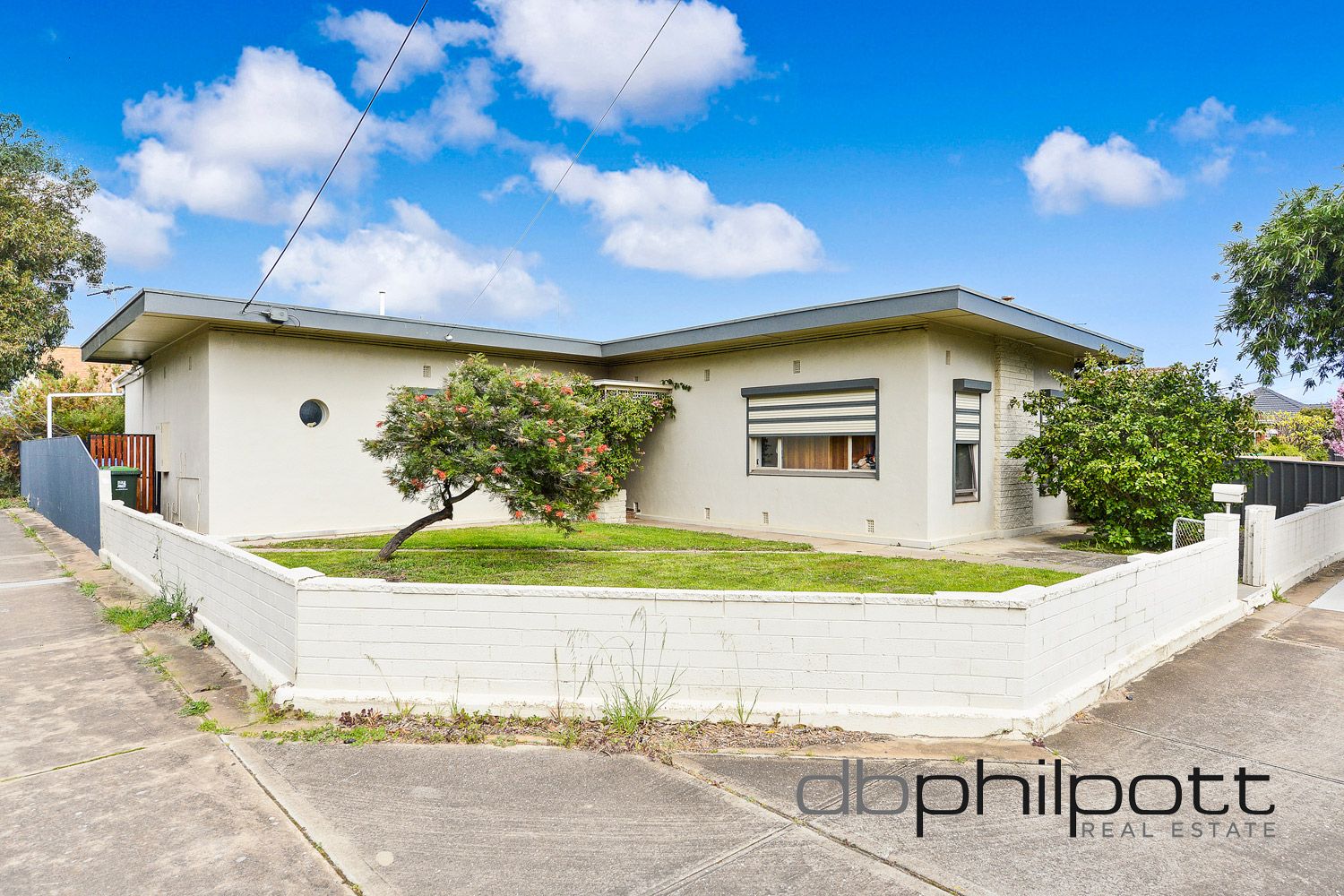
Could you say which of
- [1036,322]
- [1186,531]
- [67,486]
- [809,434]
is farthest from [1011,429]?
[67,486]

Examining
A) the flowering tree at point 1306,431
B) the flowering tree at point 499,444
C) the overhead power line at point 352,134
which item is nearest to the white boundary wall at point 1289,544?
the flowering tree at point 499,444

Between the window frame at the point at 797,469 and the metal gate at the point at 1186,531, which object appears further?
the window frame at the point at 797,469

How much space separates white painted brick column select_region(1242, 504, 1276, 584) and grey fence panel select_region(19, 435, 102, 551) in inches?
612

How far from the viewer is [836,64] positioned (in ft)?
38.6

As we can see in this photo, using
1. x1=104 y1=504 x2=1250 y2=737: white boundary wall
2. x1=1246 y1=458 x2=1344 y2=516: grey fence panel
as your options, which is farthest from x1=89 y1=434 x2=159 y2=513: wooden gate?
x1=1246 y1=458 x2=1344 y2=516: grey fence panel

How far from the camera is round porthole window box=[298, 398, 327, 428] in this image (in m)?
12.1

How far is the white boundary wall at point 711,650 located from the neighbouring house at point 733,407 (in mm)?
6517

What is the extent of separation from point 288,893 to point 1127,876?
3.28 m

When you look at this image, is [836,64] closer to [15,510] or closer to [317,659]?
[317,659]

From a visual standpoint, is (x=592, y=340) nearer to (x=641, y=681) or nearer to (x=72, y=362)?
(x=641, y=681)

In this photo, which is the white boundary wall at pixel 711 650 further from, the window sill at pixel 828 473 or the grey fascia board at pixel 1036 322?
the window sill at pixel 828 473

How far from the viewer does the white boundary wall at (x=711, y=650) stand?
433 centimetres

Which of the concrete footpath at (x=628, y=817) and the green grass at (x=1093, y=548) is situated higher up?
the green grass at (x=1093, y=548)

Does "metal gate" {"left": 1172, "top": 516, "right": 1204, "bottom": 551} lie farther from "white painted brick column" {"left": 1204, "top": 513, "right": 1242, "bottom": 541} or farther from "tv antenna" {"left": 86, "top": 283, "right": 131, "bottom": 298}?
"tv antenna" {"left": 86, "top": 283, "right": 131, "bottom": 298}
